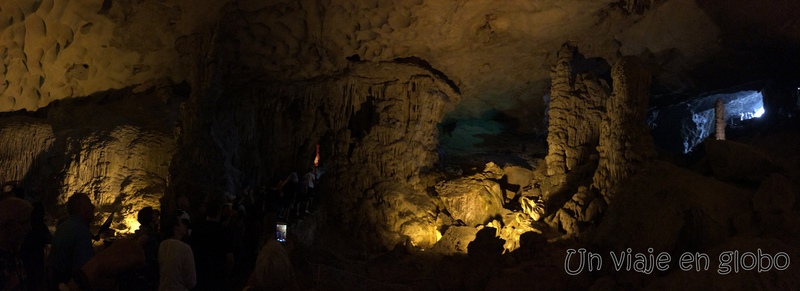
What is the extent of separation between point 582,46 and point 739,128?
7.71 metres

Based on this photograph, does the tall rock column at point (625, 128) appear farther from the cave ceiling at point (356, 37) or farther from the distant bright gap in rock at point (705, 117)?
the distant bright gap in rock at point (705, 117)

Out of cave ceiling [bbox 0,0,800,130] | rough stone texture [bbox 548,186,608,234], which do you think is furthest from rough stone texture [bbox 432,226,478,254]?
cave ceiling [bbox 0,0,800,130]

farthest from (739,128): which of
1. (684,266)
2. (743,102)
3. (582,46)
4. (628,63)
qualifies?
(684,266)

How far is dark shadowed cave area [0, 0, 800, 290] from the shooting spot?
945cm

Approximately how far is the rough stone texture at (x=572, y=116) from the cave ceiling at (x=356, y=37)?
1088mm

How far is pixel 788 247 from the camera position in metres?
4.37

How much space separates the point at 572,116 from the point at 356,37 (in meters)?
5.08

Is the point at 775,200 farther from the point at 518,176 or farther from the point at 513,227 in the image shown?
the point at 518,176

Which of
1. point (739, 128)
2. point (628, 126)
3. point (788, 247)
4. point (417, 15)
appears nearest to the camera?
point (788, 247)

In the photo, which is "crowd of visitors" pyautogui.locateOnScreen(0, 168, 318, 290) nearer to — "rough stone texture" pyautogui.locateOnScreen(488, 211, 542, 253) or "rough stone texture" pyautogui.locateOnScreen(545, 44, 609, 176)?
"rough stone texture" pyautogui.locateOnScreen(488, 211, 542, 253)

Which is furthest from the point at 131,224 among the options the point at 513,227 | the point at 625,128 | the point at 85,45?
the point at 625,128

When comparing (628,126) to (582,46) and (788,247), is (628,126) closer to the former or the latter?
(582,46)

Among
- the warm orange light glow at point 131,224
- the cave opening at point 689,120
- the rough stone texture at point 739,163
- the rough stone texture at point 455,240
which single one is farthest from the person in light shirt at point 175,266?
the cave opening at point 689,120

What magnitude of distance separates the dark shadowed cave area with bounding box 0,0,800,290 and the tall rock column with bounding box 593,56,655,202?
29 millimetres
